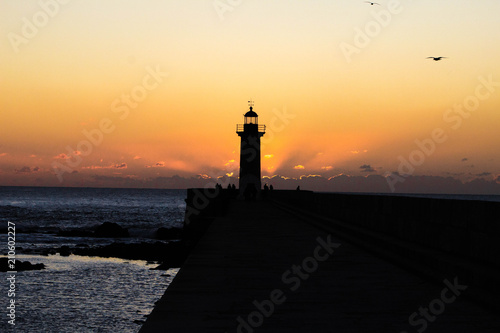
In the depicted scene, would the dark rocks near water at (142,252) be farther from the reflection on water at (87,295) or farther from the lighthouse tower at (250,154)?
the lighthouse tower at (250,154)

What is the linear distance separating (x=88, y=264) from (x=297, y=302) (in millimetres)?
22666

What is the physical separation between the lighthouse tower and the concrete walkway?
4068cm

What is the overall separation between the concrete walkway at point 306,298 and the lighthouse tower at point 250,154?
40.7 metres

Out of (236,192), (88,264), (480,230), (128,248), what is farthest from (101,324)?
(236,192)

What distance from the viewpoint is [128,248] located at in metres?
32.3

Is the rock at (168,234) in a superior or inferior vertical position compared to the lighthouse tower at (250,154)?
inferior

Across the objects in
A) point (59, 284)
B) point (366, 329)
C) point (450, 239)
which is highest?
point (450, 239)

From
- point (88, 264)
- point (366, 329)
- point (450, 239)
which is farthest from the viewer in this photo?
point (88, 264)

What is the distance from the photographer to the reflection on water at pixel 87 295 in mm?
14688

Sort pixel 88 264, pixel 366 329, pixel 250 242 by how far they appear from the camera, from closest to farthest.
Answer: pixel 366 329 → pixel 250 242 → pixel 88 264

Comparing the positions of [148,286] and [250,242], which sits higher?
[250,242]

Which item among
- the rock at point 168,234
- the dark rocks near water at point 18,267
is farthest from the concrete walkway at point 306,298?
the rock at point 168,234

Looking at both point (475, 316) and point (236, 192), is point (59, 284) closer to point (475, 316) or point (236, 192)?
point (475, 316)

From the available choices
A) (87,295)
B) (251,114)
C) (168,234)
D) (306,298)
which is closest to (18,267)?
(87,295)
